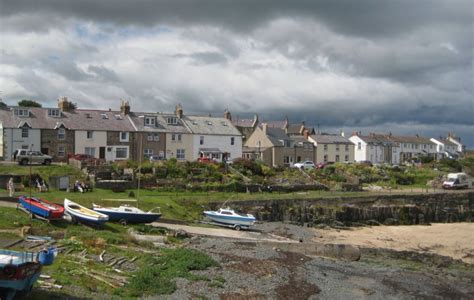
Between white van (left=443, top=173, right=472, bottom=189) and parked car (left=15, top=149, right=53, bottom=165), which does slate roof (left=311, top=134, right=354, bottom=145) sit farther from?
parked car (left=15, top=149, right=53, bottom=165)

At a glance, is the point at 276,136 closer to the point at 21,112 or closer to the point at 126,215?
the point at 21,112

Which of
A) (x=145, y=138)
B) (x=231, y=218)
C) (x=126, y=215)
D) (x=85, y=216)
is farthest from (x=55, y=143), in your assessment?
(x=85, y=216)

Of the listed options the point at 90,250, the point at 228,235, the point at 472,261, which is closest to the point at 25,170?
the point at 228,235

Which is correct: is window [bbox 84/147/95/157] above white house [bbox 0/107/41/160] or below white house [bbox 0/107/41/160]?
below

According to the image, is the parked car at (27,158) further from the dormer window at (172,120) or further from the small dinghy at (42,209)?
the small dinghy at (42,209)

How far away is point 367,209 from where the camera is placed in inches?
1873

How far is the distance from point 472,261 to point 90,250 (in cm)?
2324

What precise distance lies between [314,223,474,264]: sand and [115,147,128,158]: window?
100 ft

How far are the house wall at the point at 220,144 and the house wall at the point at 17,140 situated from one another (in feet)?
66.6

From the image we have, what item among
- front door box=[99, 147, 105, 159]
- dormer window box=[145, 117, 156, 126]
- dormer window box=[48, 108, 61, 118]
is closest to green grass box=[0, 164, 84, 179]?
front door box=[99, 147, 105, 159]

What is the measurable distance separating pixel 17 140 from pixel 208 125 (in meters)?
26.3

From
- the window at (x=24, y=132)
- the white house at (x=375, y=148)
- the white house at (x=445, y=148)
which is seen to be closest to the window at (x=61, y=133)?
the window at (x=24, y=132)

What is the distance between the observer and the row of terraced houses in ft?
188

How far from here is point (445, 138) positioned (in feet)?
439
